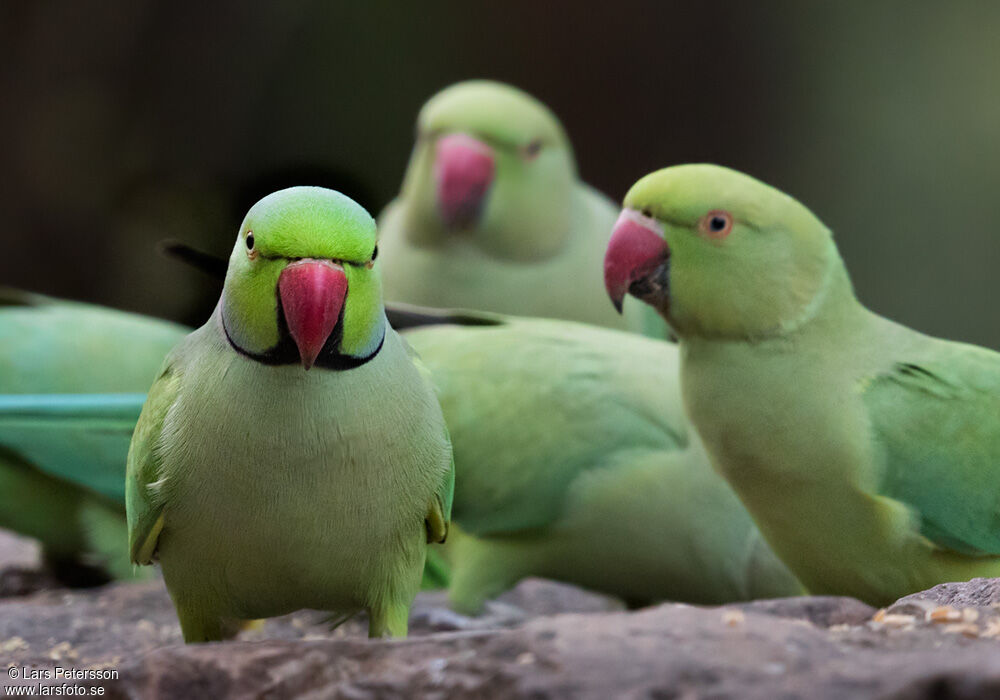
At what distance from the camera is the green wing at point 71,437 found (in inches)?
115

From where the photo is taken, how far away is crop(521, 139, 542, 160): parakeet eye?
12.8ft

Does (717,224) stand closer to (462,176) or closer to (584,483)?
(584,483)

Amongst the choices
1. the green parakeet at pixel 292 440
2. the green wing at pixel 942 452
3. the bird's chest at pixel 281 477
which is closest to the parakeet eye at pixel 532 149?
the green wing at pixel 942 452

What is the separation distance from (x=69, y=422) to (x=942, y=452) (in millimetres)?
2091

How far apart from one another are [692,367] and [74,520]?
185cm

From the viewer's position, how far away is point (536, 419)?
9.25 ft

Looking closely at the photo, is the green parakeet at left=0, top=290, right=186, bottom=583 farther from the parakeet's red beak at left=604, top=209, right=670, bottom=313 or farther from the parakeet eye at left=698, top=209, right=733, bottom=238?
the parakeet eye at left=698, top=209, right=733, bottom=238

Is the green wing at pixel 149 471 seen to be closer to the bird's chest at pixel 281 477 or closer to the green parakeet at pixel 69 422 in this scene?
the bird's chest at pixel 281 477

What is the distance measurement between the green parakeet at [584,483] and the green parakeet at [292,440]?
0.78m

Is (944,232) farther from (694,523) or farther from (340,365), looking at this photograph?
(340,365)

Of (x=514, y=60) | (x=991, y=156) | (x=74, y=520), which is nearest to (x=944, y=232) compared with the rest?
(x=991, y=156)

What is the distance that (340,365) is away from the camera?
1792 mm

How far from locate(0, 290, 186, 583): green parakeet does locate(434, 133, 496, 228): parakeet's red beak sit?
37.6 inches

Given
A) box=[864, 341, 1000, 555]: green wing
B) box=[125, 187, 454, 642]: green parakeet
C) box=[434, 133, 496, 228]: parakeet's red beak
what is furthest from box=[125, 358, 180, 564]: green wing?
box=[434, 133, 496, 228]: parakeet's red beak
